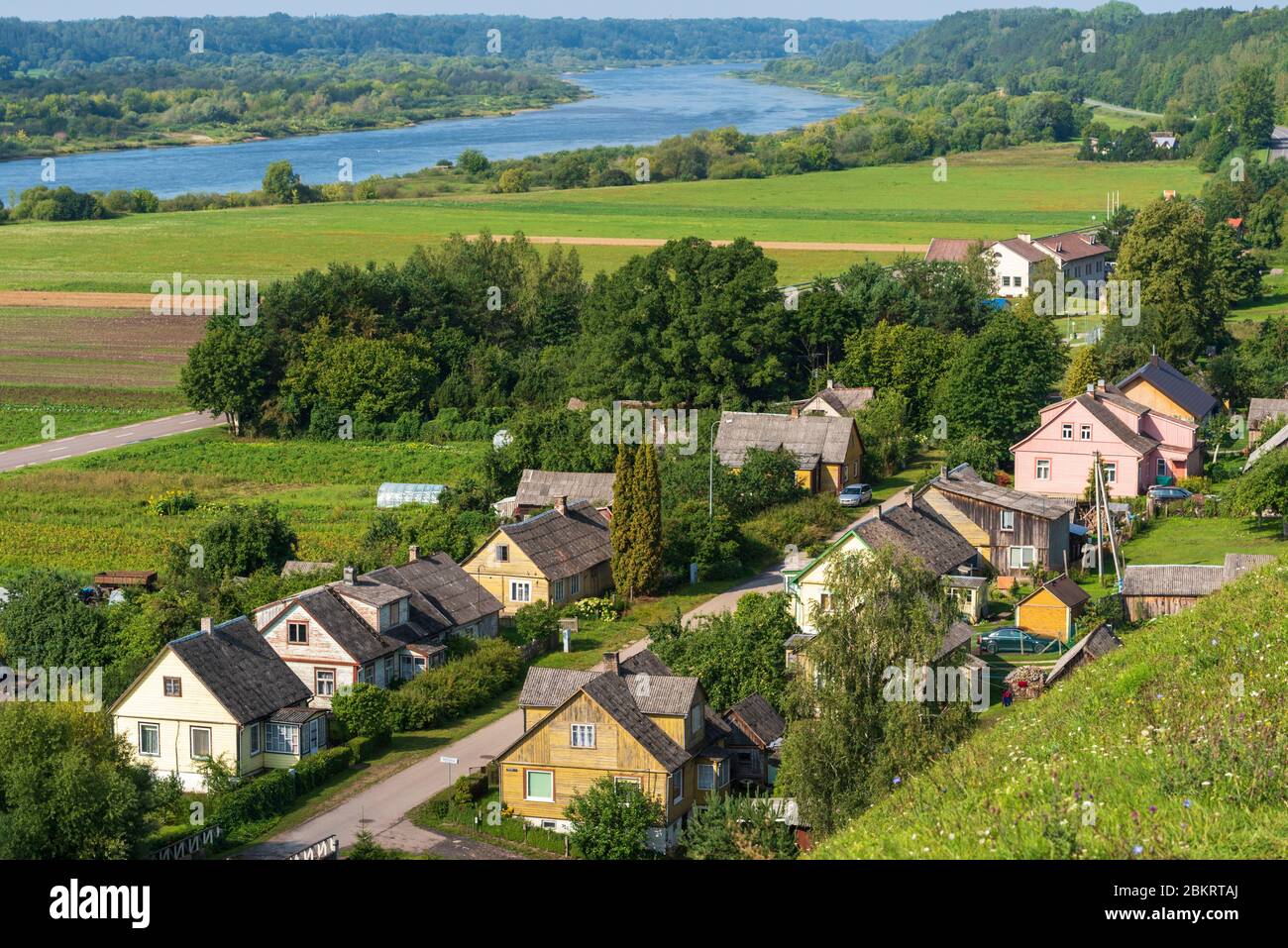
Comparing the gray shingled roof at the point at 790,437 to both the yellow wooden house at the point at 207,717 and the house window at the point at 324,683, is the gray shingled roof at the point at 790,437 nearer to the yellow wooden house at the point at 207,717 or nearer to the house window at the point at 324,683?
the house window at the point at 324,683

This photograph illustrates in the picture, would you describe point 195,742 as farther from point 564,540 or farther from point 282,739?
point 564,540

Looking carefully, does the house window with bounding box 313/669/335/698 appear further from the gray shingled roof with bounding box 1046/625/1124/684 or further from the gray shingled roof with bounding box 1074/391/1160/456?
the gray shingled roof with bounding box 1074/391/1160/456

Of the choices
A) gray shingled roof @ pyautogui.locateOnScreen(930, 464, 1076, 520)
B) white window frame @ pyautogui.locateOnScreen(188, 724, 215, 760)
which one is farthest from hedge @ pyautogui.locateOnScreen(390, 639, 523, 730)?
gray shingled roof @ pyautogui.locateOnScreen(930, 464, 1076, 520)

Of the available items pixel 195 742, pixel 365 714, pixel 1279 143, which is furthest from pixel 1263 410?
pixel 1279 143

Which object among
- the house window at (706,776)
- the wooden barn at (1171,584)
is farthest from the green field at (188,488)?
the wooden barn at (1171,584)

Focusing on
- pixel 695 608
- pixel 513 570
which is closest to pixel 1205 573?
pixel 695 608
